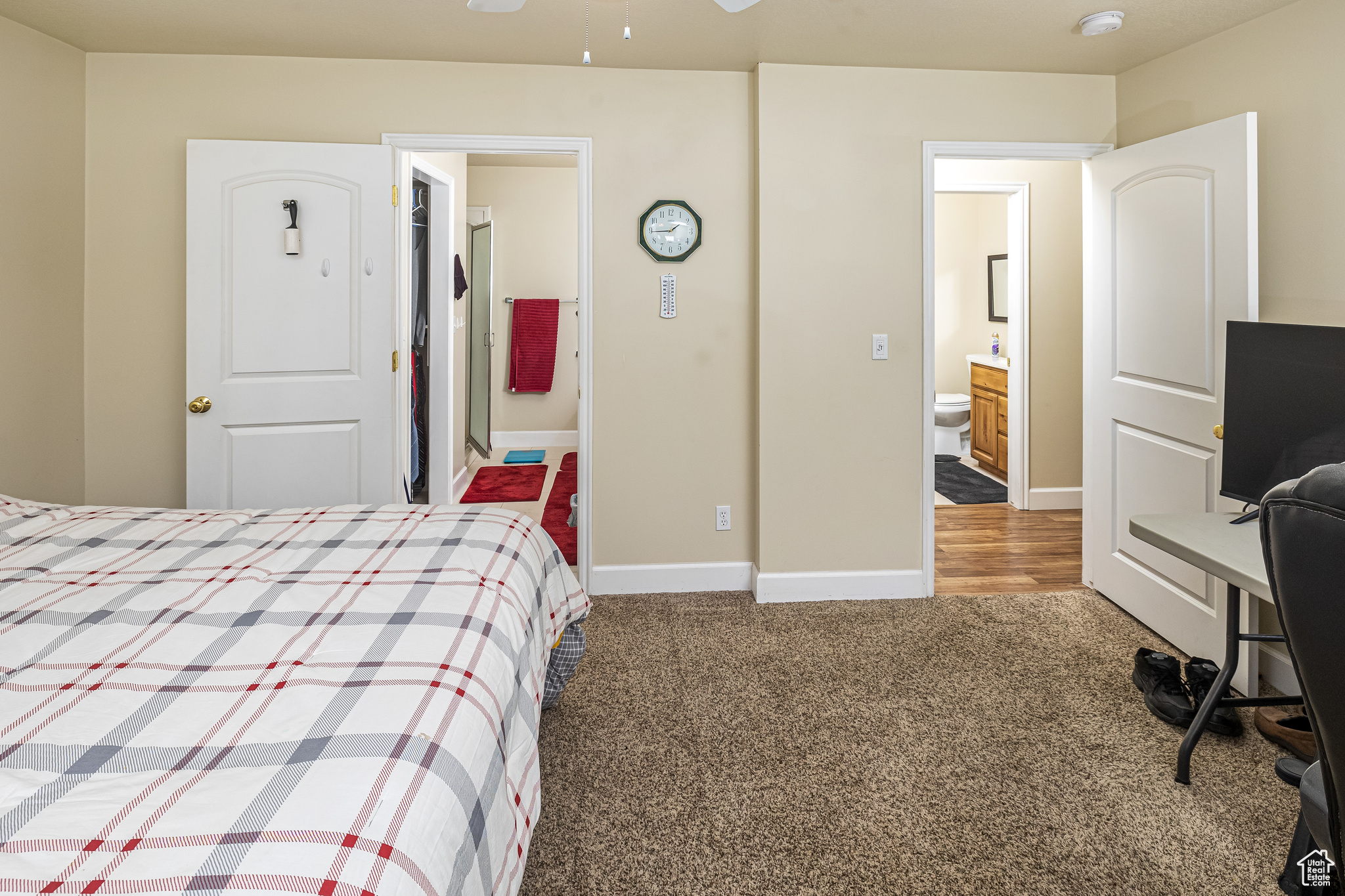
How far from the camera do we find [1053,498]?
512 cm

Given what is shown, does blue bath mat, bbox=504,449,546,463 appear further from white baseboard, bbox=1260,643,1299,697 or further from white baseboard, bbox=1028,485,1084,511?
white baseboard, bbox=1260,643,1299,697

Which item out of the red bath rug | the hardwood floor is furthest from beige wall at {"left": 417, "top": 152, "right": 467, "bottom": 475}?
the hardwood floor

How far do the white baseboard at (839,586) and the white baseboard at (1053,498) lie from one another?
1.94 metres

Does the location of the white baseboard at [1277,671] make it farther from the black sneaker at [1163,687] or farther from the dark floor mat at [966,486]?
the dark floor mat at [966,486]

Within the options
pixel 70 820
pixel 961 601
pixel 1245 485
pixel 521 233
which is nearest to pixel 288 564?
pixel 70 820

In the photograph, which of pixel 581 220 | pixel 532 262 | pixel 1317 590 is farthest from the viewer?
pixel 532 262

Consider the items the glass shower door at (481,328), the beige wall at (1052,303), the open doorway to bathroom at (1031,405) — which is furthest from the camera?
the glass shower door at (481,328)

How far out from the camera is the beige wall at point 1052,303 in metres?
4.91

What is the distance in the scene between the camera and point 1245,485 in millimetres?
2348

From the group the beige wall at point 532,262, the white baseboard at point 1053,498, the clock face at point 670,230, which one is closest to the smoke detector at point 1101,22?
the clock face at point 670,230

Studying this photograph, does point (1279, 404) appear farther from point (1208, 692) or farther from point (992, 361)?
point (992, 361)

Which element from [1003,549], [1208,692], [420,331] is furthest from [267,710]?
[1003,549]

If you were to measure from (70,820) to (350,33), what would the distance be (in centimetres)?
289

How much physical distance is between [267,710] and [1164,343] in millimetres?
3151
